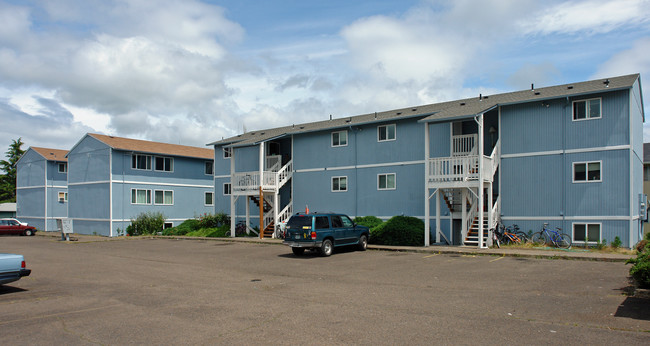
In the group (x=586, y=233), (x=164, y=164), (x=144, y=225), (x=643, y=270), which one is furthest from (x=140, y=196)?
(x=643, y=270)

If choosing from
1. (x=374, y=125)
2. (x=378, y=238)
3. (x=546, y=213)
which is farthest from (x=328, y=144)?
(x=546, y=213)

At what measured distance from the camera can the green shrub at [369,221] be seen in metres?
26.1

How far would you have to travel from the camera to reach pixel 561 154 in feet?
71.5

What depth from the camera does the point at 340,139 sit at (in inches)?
1179

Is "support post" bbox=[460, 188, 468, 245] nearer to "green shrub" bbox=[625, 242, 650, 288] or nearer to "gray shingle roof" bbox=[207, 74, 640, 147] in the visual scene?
"gray shingle roof" bbox=[207, 74, 640, 147]

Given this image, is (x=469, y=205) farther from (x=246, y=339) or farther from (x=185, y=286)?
(x=246, y=339)

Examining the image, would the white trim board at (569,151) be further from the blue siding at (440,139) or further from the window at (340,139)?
the window at (340,139)

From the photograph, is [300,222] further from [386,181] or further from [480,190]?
[386,181]

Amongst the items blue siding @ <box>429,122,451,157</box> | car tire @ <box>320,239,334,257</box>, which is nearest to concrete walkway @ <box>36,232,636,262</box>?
car tire @ <box>320,239,334,257</box>

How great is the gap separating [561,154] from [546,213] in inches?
109

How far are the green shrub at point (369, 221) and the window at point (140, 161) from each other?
21.8m

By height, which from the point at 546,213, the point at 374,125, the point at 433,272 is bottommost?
the point at 433,272

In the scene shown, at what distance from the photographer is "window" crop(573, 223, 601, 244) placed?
67.8 feet

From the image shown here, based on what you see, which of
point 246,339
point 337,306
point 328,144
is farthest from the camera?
point 328,144
